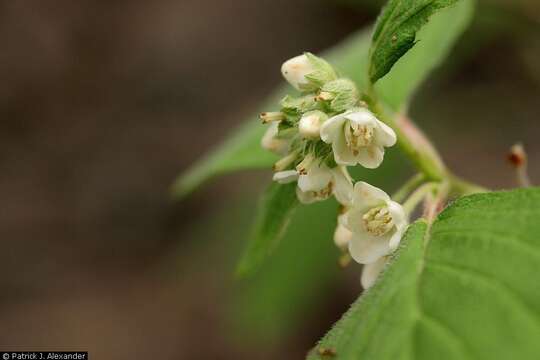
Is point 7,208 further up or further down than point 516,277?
further up

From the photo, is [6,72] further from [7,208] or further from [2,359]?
[2,359]

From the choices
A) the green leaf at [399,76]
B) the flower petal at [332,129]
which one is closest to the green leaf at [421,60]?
the green leaf at [399,76]

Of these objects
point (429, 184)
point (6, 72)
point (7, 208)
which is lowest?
point (429, 184)

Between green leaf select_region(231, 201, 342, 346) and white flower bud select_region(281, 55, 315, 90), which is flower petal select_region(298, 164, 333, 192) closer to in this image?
white flower bud select_region(281, 55, 315, 90)

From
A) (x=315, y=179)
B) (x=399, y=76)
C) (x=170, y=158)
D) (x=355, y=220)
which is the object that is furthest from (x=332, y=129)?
(x=170, y=158)

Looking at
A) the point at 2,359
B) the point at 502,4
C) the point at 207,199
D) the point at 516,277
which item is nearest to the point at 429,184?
the point at 516,277

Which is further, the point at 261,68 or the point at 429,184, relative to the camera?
the point at 261,68

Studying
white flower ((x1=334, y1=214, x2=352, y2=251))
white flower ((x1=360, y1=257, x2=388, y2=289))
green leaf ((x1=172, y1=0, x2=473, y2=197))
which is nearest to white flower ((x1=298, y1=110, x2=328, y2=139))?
white flower ((x1=334, y1=214, x2=352, y2=251))
